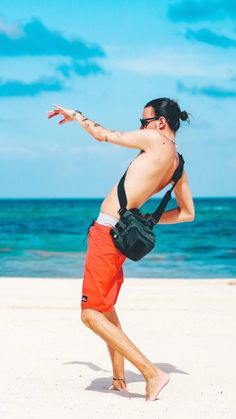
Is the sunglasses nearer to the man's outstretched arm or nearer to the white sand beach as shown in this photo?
the man's outstretched arm

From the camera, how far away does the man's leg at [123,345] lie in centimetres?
502

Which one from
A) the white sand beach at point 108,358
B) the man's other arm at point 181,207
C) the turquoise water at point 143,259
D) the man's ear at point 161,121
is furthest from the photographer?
the turquoise water at point 143,259

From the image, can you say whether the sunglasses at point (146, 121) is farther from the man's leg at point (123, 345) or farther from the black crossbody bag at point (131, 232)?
the man's leg at point (123, 345)

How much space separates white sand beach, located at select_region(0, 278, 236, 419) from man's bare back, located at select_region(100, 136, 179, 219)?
1287mm

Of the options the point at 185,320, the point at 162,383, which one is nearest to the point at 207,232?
A: the point at 185,320

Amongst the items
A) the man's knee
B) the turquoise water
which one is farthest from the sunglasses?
the turquoise water

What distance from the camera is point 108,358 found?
6.90m

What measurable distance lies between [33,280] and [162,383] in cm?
935

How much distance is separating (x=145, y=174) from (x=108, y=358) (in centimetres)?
238

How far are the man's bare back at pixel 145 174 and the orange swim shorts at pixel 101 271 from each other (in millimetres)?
189

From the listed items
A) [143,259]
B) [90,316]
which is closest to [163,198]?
[90,316]

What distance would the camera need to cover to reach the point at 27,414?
4926 mm

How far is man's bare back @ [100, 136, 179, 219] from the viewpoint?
16.7ft

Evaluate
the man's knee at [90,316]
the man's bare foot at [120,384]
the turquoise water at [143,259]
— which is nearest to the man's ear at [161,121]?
the man's knee at [90,316]
